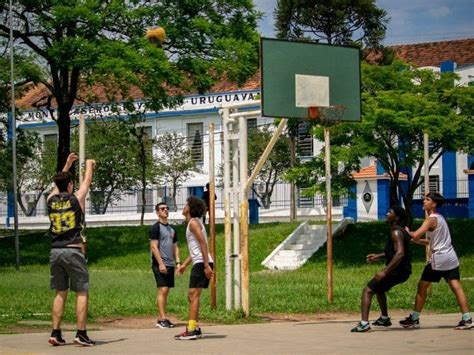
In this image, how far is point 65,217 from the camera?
1198cm

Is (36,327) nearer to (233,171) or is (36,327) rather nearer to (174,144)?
(233,171)

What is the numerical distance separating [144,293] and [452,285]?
7580 millimetres

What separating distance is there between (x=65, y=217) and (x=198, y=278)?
1966mm

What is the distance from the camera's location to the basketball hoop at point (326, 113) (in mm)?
15758

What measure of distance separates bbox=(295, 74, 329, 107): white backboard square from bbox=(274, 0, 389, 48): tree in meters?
31.6

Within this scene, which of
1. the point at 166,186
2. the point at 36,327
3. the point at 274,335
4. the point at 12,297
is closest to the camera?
the point at 274,335

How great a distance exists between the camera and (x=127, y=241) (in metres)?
37.1

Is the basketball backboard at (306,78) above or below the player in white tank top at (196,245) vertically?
above

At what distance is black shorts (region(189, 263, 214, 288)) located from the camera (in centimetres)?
1299

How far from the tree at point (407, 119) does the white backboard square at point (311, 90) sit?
51.0ft

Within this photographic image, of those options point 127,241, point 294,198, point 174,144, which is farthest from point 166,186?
point 127,241

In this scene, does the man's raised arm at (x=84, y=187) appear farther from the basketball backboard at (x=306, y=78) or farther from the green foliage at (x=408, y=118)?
the green foliage at (x=408, y=118)

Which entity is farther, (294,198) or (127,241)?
(294,198)

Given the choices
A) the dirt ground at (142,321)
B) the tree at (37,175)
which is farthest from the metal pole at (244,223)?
the tree at (37,175)
